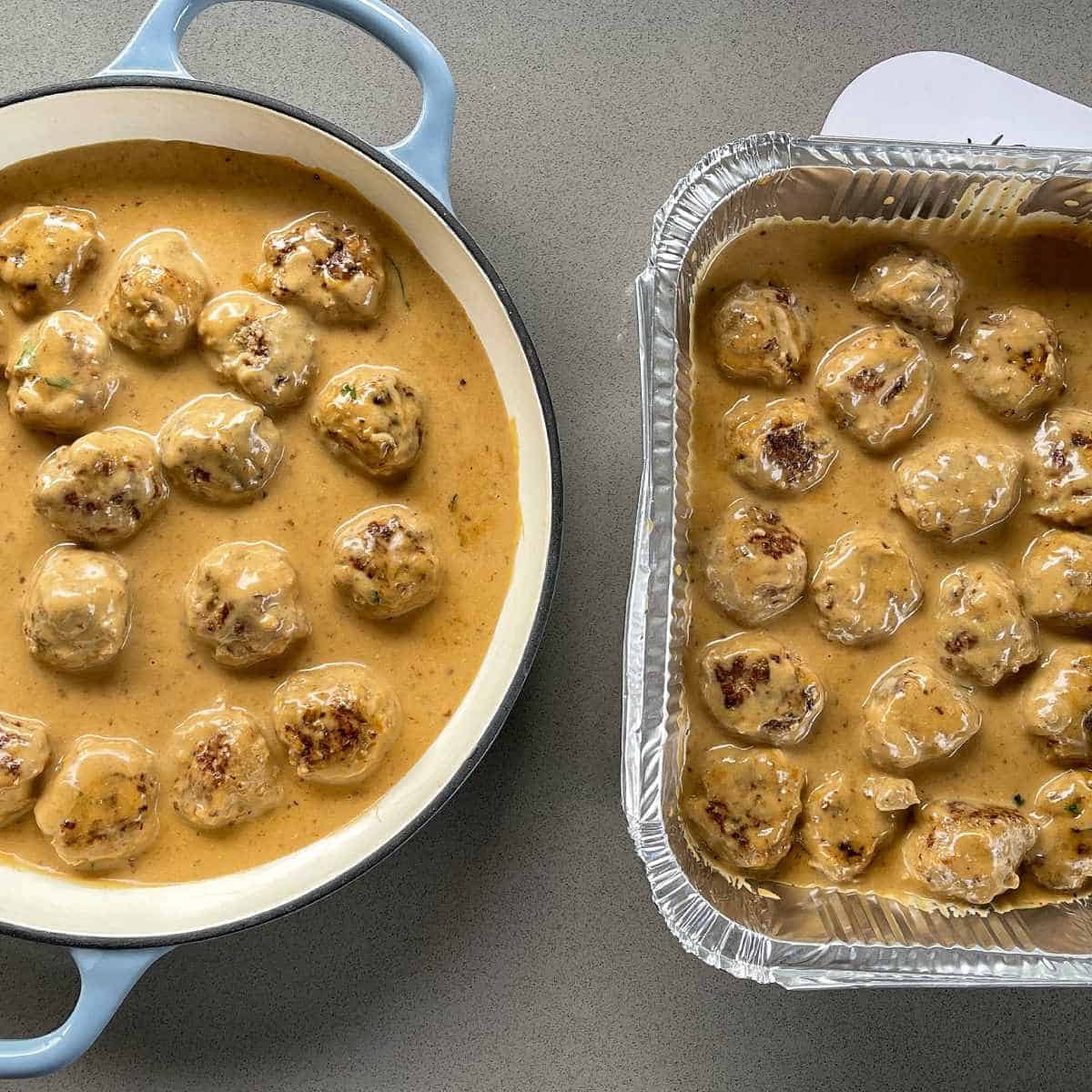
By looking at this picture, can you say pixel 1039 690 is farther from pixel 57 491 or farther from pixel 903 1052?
pixel 57 491

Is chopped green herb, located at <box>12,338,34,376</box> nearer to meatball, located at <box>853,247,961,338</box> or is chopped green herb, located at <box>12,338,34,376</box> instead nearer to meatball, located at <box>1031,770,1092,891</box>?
meatball, located at <box>853,247,961,338</box>

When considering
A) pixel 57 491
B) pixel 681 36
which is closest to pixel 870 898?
pixel 57 491

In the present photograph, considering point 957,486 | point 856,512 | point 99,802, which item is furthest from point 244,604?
point 957,486

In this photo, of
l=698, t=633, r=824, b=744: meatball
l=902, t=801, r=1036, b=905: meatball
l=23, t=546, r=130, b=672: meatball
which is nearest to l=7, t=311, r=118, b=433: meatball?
l=23, t=546, r=130, b=672: meatball

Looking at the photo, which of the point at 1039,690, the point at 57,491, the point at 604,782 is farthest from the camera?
the point at 604,782

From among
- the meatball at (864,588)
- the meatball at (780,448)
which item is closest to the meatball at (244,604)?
the meatball at (780,448)

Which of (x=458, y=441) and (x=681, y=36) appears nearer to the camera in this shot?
(x=458, y=441)

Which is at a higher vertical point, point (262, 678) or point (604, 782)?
point (262, 678)
